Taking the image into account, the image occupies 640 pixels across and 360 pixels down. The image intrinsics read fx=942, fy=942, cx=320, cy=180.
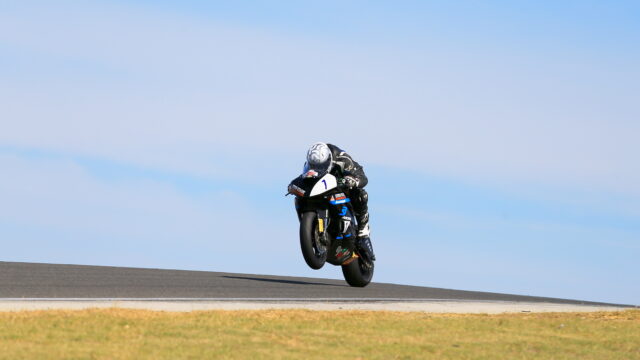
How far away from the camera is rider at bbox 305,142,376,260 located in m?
15.2

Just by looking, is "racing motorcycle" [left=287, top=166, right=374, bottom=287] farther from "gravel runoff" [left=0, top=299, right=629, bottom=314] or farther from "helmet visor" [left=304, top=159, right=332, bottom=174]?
"gravel runoff" [left=0, top=299, right=629, bottom=314]

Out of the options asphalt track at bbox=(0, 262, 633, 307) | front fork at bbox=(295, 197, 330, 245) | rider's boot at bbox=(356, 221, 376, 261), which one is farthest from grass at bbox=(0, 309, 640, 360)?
rider's boot at bbox=(356, 221, 376, 261)

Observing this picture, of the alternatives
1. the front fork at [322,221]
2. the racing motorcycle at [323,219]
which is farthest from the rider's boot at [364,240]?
the front fork at [322,221]

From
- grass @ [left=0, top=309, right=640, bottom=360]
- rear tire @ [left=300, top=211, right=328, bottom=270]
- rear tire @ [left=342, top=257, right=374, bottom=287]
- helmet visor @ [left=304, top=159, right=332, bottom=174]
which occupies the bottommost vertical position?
grass @ [left=0, top=309, right=640, bottom=360]

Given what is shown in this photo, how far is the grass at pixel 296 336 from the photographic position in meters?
8.45

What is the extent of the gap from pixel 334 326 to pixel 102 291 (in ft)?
14.4

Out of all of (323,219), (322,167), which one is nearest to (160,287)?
(323,219)

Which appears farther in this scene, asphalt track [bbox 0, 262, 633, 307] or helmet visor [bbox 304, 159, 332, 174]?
helmet visor [bbox 304, 159, 332, 174]

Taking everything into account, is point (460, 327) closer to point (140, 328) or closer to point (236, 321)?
point (236, 321)

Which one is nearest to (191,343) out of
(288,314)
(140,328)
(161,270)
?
(140,328)

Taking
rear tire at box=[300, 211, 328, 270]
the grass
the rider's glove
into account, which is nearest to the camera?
the grass

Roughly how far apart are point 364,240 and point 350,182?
60.0 inches

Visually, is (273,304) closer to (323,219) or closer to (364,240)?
(323,219)

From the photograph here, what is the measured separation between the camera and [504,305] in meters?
14.9
